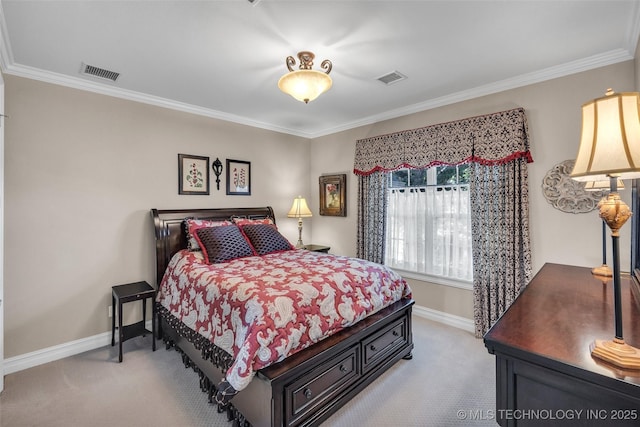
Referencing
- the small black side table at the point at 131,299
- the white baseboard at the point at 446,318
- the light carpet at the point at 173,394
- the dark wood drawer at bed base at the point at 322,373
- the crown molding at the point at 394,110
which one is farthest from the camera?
the white baseboard at the point at 446,318

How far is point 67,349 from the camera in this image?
9.39ft

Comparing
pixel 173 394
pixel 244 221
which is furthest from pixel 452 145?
pixel 173 394

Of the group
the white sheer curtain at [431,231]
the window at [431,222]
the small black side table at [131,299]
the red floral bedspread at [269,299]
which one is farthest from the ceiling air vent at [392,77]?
the small black side table at [131,299]

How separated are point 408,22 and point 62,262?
3.70 meters

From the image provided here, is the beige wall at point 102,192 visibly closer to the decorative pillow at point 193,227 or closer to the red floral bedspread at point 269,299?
the decorative pillow at point 193,227

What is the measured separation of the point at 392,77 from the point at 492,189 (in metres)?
1.57

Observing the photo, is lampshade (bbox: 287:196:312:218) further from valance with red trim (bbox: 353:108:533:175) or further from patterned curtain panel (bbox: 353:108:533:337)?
patterned curtain panel (bbox: 353:108:533:337)

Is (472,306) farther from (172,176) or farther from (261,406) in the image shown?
(172,176)

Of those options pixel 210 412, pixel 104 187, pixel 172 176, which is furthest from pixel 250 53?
pixel 210 412

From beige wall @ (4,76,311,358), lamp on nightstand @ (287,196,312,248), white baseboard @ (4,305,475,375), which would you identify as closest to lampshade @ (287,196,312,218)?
lamp on nightstand @ (287,196,312,248)

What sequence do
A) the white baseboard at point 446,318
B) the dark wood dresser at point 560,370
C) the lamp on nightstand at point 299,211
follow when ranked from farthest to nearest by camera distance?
the lamp on nightstand at point 299,211, the white baseboard at point 446,318, the dark wood dresser at point 560,370

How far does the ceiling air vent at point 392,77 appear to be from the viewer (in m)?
2.85

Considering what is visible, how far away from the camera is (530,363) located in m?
1.00

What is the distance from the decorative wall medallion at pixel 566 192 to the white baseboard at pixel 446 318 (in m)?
1.56
